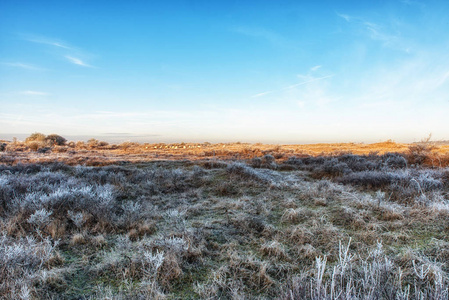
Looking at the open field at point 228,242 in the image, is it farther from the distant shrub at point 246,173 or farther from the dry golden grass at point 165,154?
the dry golden grass at point 165,154

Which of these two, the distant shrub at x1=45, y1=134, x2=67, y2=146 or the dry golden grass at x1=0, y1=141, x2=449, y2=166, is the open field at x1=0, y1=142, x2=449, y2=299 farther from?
the distant shrub at x1=45, y1=134, x2=67, y2=146

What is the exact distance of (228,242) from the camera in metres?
4.27

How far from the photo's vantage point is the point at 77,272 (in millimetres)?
3340

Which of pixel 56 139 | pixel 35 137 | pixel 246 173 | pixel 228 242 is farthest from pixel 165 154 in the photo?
pixel 35 137

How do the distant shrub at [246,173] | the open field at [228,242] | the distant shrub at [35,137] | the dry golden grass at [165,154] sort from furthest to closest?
the distant shrub at [35,137]
the dry golden grass at [165,154]
the distant shrub at [246,173]
the open field at [228,242]

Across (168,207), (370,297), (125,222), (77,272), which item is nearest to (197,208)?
(168,207)

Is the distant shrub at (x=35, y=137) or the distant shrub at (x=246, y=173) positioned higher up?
the distant shrub at (x=35, y=137)

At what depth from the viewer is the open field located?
277 cm

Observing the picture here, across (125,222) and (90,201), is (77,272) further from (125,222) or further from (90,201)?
(90,201)

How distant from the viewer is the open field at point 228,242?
277 centimetres

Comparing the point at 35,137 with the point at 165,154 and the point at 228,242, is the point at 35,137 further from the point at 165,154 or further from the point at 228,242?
the point at 228,242

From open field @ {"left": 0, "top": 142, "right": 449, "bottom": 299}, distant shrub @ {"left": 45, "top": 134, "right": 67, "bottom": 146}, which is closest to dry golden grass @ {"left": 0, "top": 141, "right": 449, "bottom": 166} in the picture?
distant shrub @ {"left": 45, "top": 134, "right": 67, "bottom": 146}

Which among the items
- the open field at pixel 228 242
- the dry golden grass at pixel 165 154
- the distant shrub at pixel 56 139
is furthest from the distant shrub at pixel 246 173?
the distant shrub at pixel 56 139

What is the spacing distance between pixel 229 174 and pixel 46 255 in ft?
23.3
